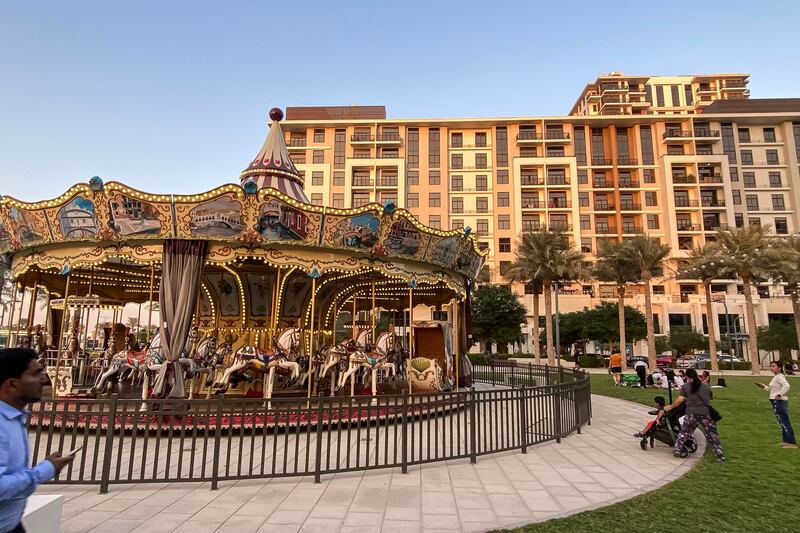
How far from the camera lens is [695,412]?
7.78 m

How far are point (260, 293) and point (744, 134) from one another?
222 feet

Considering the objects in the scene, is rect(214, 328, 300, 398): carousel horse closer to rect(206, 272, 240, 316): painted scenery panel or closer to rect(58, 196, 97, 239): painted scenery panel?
rect(206, 272, 240, 316): painted scenery panel

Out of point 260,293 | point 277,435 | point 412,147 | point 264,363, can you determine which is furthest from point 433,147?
point 277,435

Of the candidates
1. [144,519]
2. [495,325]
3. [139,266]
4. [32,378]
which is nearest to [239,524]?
[144,519]

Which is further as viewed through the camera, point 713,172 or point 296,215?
point 713,172

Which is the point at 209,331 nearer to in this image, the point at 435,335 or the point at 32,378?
the point at 435,335

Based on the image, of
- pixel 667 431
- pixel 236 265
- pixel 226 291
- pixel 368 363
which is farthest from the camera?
pixel 226 291

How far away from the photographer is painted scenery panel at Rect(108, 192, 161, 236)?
9883 millimetres

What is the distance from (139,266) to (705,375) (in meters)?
15.8

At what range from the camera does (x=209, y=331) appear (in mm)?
13516

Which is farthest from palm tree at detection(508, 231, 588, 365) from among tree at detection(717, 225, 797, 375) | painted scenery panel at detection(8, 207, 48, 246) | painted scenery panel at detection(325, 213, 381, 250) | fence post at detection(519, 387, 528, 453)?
painted scenery panel at detection(8, 207, 48, 246)

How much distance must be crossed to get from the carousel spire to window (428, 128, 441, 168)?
43.1m

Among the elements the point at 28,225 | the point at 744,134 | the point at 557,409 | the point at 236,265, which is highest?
the point at 744,134

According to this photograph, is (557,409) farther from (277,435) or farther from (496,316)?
(496,316)
